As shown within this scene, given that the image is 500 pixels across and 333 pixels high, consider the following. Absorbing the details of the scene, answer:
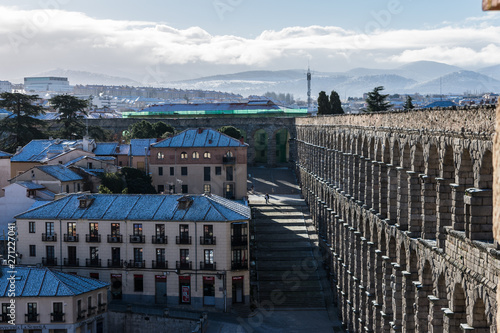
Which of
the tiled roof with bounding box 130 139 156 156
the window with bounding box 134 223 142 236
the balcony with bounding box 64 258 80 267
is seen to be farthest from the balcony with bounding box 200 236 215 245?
the tiled roof with bounding box 130 139 156 156

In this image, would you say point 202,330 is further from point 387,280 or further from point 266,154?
point 266,154

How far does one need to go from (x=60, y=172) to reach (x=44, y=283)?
26.4 m

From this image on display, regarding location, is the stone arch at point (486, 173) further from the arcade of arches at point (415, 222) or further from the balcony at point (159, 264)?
the balcony at point (159, 264)

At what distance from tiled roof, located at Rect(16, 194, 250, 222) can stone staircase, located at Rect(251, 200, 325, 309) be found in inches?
286

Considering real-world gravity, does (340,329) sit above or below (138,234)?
below

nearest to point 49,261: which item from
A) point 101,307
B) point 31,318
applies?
point 101,307

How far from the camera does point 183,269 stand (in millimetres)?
63438

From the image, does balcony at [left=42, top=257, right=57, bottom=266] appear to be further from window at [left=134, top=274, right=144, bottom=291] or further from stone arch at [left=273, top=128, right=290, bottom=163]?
stone arch at [left=273, top=128, right=290, bottom=163]

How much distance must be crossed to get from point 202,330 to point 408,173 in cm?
2407

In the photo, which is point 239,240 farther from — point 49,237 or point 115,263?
point 49,237

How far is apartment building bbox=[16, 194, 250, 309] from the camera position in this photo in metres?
63.2

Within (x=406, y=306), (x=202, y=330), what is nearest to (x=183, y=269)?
(x=202, y=330)

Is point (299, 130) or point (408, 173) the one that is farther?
point (299, 130)

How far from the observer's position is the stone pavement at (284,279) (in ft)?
197
